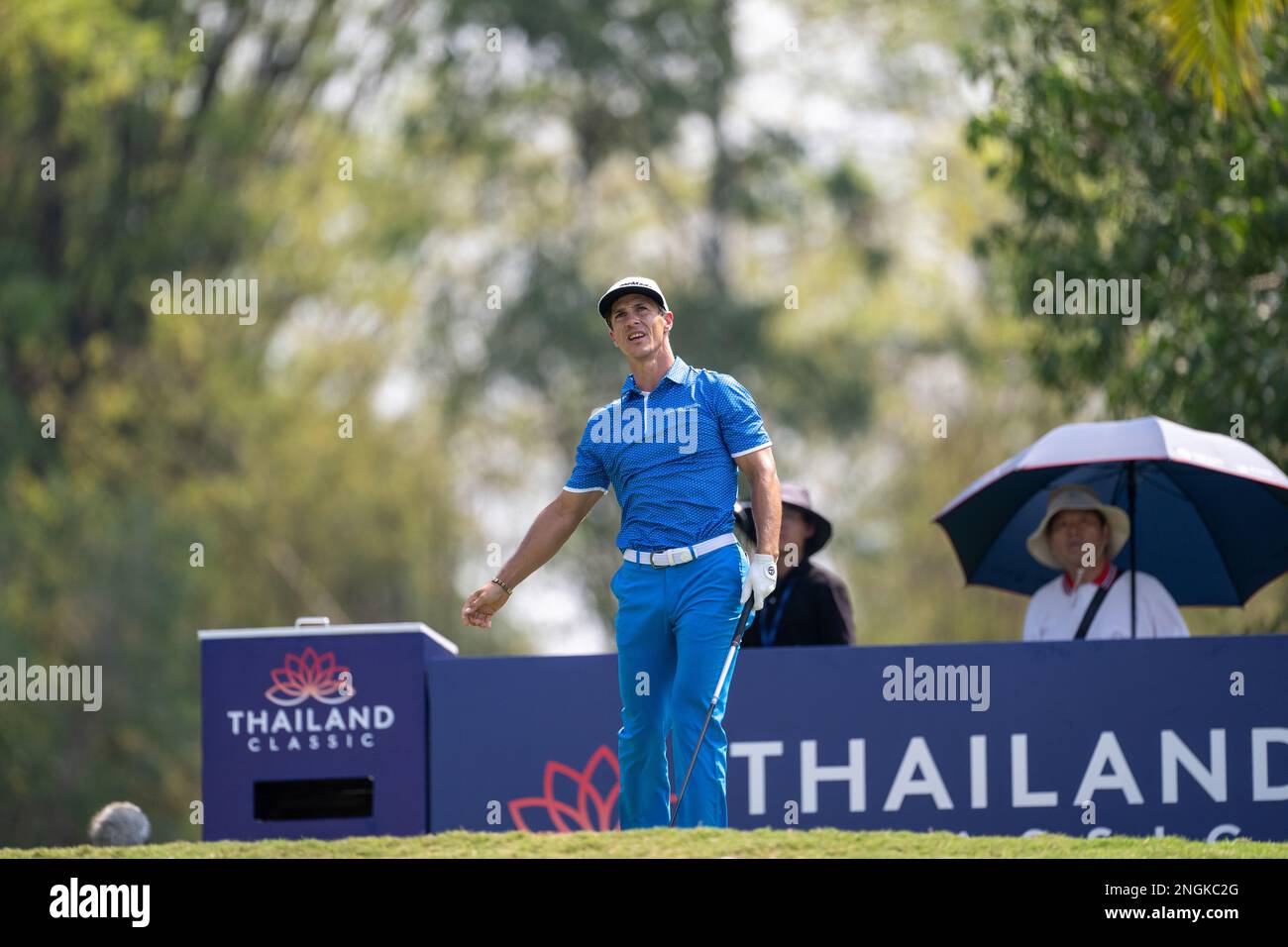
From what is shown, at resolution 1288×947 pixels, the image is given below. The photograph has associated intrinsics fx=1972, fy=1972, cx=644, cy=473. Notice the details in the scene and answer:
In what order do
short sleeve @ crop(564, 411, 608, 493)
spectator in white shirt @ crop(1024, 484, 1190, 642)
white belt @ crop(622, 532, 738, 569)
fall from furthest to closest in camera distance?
spectator in white shirt @ crop(1024, 484, 1190, 642) < short sleeve @ crop(564, 411, 608, 493) < white belt @ crop(622, 532, 738, 569)

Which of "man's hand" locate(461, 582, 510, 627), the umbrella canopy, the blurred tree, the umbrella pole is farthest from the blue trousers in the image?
the blurred tree

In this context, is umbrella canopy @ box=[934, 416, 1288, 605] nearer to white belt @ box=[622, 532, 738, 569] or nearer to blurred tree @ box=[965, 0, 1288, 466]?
white belt @ box=[622, 532, 738, 569]

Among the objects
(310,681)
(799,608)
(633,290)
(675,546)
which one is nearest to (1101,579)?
(799,608)

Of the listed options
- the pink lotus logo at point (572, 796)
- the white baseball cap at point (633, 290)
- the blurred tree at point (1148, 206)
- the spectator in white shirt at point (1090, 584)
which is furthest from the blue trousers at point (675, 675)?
the blurred tree at point (1148, 206)

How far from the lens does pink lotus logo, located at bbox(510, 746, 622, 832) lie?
8.89 metres

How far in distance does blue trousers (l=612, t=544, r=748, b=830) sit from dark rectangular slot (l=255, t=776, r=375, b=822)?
182 centimetres

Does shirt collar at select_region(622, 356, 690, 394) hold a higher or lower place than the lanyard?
higher

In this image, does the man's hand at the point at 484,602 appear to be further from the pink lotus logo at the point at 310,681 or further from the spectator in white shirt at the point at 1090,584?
the spectator in white shirt at the point at 1090,584

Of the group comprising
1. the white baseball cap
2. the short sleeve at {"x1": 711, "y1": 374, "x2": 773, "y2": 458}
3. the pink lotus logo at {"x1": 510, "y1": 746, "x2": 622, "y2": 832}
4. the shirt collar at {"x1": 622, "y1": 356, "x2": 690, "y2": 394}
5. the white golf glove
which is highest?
the white baseball cap

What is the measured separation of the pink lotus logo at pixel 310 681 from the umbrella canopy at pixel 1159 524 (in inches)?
129

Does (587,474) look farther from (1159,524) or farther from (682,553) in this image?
(1159,524)

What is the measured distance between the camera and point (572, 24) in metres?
29.9

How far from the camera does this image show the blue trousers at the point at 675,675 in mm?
7340
